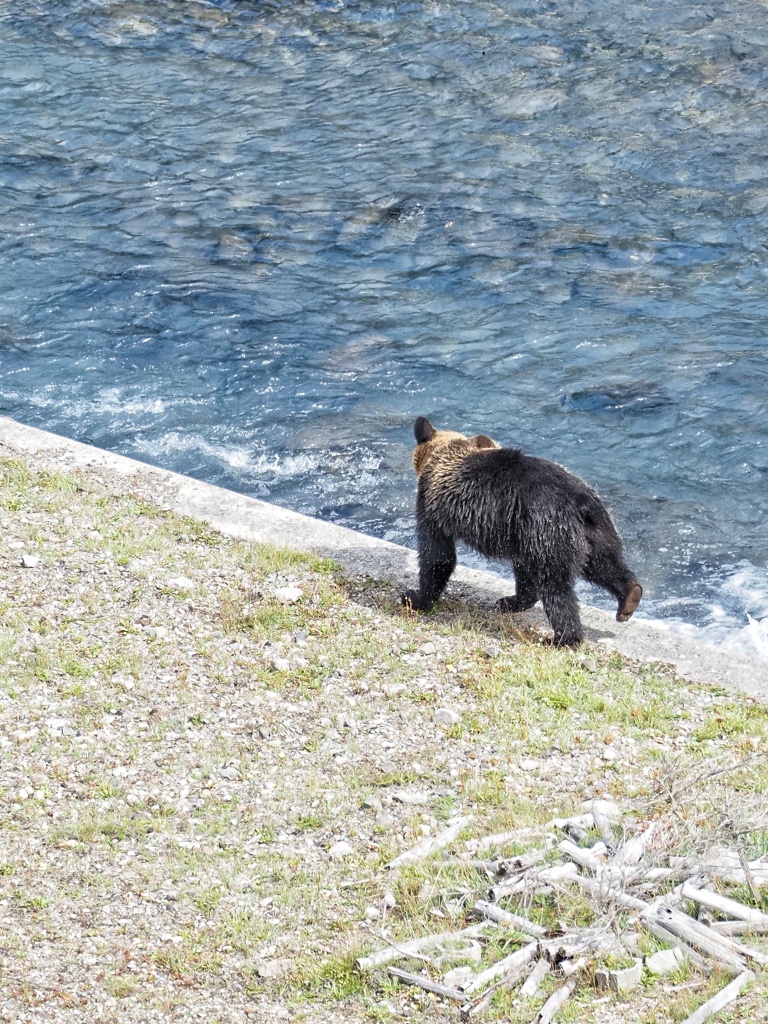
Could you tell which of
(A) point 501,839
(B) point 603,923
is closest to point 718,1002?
(B) point 603,923

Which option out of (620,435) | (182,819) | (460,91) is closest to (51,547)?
(182,819)

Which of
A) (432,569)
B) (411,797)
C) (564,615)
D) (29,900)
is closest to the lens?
(29,900)

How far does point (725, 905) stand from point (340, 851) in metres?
1.71

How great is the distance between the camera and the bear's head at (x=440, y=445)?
27.1 feet

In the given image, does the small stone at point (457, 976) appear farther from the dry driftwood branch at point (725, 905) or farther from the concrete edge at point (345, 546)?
the concrete edge at point (345, 546)

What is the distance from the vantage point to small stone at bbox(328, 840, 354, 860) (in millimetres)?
5613

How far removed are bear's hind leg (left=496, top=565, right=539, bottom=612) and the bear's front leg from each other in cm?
39

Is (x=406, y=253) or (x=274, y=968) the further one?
(x=406, y=253)

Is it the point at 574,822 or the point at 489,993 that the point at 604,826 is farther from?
the point at 489,993

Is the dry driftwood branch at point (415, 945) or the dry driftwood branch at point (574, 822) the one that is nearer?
the dry driftwood branch at point (415, 945)

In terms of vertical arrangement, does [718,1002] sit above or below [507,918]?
above

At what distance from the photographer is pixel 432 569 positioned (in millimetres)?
7961

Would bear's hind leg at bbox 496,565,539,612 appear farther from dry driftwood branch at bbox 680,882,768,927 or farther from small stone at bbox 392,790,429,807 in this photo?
dry driftwood branch at bbox 680,882,768,927

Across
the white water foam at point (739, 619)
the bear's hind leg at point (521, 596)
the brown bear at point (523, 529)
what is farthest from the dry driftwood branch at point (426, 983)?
the white water foam at point (739, 619)
